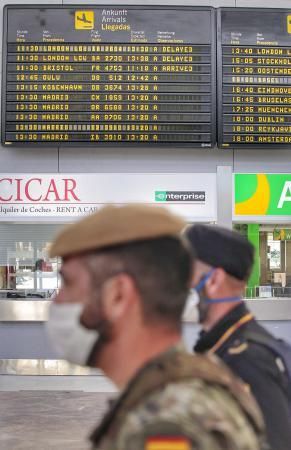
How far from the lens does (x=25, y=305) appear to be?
707 centimetres

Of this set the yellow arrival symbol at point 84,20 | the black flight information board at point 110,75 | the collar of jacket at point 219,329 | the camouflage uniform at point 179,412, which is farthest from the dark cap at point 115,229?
the yellow arrival symbol at point 84,20

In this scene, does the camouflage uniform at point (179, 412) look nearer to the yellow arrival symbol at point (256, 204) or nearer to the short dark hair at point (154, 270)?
the short dark hair at point (154, 270)

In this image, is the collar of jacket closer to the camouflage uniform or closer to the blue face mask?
the blue face mask

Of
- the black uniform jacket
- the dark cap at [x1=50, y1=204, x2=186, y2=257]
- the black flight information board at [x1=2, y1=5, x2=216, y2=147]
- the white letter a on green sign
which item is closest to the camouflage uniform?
the dark cap at [x1=50, y1=204, x2=186, y2=257]

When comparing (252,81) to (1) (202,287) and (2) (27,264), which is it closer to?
(2) (27,264)

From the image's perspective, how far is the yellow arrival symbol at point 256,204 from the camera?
279 inches

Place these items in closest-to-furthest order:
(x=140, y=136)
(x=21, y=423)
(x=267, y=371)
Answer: (x=267, y=371)
(x=21, y=423)
(x=140, y=136)

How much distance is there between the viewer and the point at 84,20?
22.5ft

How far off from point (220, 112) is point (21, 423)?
391 centimetres

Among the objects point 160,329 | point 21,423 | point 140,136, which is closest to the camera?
point 160,329

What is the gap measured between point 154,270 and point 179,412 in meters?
0.22

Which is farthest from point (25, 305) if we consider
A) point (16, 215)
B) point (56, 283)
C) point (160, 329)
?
point (160, 329)

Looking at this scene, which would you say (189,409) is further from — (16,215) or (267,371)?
(16,215)

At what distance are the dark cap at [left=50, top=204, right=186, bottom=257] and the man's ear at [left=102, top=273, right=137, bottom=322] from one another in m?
0.06
